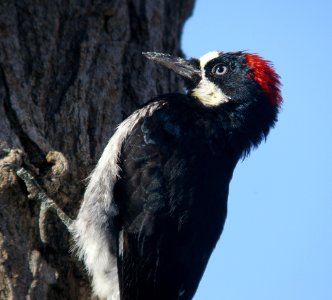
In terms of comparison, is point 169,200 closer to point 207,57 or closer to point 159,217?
point 159,217

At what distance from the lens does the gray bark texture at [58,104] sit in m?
4.29

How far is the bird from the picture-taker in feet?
14.7

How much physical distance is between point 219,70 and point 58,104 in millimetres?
1357

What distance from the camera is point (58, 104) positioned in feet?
16.0

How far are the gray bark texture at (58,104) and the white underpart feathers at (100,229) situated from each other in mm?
117

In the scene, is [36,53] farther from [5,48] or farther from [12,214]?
[12,214]

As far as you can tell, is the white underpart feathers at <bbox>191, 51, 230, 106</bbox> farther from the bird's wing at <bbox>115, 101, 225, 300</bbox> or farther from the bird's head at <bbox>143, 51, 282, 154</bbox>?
the bird's wing at <bbox>115, 101, 225, 300</bbox>

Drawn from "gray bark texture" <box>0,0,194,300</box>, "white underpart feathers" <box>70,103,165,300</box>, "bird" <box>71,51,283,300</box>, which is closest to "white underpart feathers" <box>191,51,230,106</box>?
"bird" <box>71,51,283,300</box>

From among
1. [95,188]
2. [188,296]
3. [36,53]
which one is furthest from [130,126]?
[188,296]

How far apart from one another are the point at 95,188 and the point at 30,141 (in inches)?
20.7

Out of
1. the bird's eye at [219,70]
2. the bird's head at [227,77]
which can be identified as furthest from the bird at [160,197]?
the bird's eye at [219,70]

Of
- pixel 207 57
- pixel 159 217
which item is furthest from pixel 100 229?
pixel 207 57

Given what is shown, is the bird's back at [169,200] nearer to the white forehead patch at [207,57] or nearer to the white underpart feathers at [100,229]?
the white underpart feathers at [100,229]

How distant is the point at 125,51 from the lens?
5.53 metres
